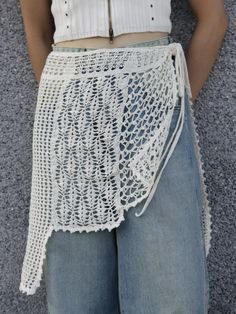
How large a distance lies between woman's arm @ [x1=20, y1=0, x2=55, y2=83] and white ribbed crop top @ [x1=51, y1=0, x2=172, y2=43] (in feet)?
0.47

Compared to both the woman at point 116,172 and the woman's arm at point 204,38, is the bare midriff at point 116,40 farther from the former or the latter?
the woman's arm at point 204,38

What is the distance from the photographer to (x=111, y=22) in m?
1.16

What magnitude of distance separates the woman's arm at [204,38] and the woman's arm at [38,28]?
340 mm

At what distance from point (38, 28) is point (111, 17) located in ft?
0.84

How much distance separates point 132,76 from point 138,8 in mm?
162

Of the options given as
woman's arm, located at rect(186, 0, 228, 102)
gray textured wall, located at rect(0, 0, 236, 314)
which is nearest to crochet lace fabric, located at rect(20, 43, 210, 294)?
woman's arm, located at rect(186, 0, 228, 102)

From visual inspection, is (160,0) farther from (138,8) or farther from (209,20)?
(209,20)

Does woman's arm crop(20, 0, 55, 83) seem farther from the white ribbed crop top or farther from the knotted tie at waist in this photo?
the knotted tie at waist

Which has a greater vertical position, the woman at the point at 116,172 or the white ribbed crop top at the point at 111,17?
the white ribbed crop top at the point at 111,17

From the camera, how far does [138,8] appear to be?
1.17m

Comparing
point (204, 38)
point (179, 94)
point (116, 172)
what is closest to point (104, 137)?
point (116, 172)

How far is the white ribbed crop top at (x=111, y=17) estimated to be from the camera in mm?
1160

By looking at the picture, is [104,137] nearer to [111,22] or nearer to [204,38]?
[111,22]

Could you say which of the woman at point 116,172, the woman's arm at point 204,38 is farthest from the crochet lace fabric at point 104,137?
the woman's arm at point 204,38
